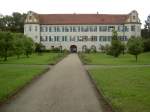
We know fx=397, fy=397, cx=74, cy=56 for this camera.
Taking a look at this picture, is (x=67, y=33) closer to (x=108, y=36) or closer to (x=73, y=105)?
(x=108, y=36)

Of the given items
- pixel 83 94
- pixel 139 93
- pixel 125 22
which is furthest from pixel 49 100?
pixel 125 22

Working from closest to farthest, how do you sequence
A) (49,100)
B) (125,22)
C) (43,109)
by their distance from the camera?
(43,109)
(49,100)
(125,22)

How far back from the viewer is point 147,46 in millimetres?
92188

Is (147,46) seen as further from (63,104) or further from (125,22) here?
(63,104)

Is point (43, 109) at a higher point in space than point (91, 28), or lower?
lower

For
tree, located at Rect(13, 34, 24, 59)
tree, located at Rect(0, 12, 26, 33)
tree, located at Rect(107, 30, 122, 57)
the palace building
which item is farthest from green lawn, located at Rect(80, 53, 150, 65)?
tree, located at Rect(0, 12, 26, 33)

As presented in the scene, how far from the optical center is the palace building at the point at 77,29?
113 meters

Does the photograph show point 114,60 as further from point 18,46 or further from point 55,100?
point 55,100

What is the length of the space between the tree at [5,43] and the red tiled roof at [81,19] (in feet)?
179

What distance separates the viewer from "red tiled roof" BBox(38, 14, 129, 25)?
11334 centimetres

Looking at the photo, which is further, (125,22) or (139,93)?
(125,22)

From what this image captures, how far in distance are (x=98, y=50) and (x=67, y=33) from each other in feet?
33.6

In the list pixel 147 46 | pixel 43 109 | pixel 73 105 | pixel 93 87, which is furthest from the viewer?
pixel 147 46

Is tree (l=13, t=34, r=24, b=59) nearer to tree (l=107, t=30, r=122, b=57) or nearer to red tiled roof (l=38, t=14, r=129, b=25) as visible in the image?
tree (l=107, t=30, r=122, b=57)
